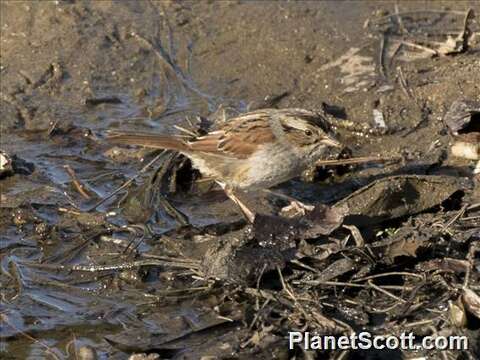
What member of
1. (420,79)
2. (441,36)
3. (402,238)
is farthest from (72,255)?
(441,36)

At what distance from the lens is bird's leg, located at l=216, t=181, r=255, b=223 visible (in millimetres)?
7559

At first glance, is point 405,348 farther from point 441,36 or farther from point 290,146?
point 441,36

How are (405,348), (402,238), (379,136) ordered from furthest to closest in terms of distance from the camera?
1. (379,136)
2. (402,238)
3. (405,348)

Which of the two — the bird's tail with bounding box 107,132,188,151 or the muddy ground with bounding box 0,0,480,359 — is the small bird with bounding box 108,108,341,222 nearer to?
the bird's tail with bounding box 107,132,188,151

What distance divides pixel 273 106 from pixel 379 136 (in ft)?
3.85

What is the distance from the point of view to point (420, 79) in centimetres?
894

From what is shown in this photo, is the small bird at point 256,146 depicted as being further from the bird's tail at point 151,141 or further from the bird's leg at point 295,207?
the bird's leg at point 295,207

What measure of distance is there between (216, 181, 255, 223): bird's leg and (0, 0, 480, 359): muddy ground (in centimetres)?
14

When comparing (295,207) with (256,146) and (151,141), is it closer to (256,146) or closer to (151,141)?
(256,146)

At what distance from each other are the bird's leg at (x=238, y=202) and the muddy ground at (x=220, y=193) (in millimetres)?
135

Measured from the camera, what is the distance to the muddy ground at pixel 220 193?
6.43m

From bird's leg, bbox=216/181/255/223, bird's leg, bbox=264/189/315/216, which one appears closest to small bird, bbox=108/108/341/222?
bird's leg, bbox=216/181/255/223

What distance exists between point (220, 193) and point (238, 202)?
49 centimetres

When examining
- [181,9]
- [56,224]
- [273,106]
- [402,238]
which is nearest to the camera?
[402,238]
